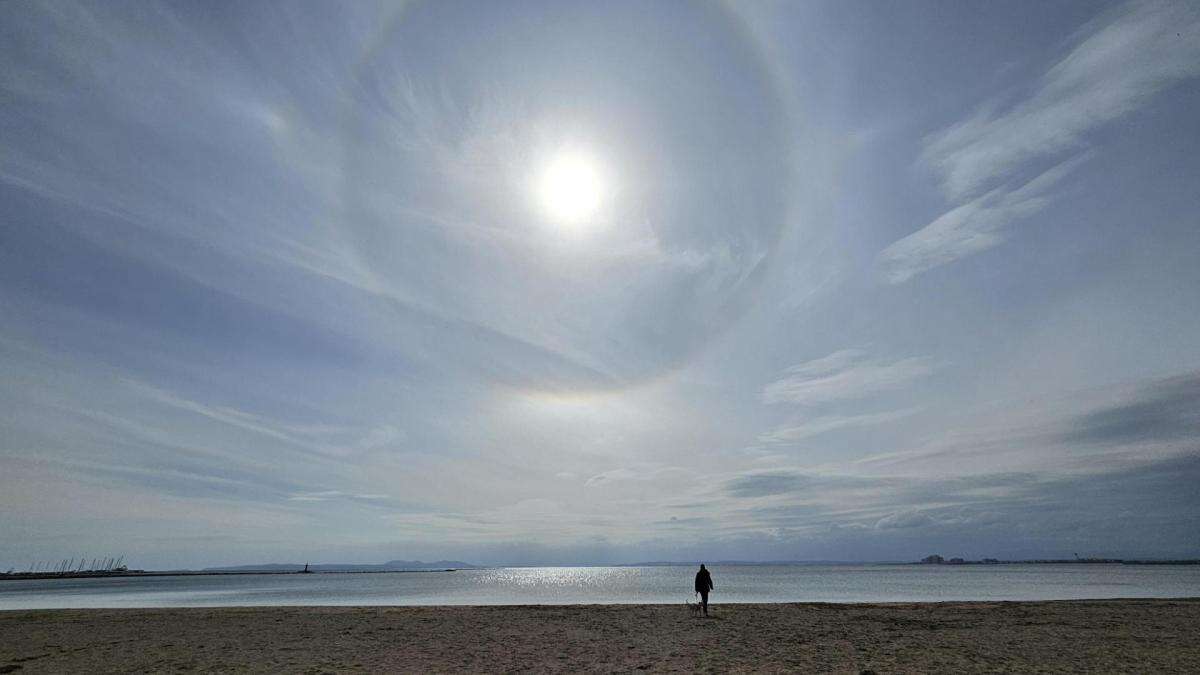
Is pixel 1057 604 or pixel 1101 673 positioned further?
pixel 1057 604

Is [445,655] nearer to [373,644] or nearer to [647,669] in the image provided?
[373,644]

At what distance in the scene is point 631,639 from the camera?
78.3 ft

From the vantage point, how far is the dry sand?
18.8 m

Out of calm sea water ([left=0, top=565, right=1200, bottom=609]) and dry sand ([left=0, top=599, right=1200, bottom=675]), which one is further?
calm sea water ([left=0, top=565, right=1200, bottom=609])

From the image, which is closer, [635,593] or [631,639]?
[631,639]

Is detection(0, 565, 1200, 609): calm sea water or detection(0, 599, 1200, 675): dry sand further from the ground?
detection(0, 599, 1200, 675): dry sand

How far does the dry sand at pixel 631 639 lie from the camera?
1881cm

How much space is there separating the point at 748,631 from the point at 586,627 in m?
7.64

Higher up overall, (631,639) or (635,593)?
(631,639)

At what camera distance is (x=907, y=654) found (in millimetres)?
19578

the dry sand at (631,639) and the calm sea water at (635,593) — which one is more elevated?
the dry sand at (631,639)

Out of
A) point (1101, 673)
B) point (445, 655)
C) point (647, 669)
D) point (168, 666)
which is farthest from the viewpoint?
point (445, 655)

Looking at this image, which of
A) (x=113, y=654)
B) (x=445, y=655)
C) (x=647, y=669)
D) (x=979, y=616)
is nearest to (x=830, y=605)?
(x=979, y=616)

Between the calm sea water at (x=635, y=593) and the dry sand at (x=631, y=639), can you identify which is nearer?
the dry sand at (x=631, y=639)
